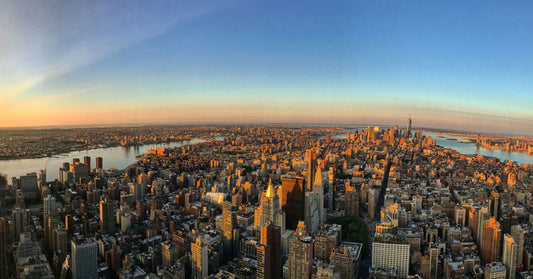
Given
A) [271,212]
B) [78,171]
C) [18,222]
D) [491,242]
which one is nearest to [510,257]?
[491,242]

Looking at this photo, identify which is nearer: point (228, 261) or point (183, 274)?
point (183, 274)

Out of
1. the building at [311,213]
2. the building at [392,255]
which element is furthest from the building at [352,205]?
the building at [392,255]

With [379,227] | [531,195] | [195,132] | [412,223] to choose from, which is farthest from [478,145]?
[195,132]

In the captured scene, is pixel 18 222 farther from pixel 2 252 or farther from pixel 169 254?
pixel 169 254

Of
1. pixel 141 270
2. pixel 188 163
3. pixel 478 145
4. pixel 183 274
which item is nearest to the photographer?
pixel 183 274

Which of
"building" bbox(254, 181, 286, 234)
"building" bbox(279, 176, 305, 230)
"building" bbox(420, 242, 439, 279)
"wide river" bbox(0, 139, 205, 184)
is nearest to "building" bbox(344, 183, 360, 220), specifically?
"building" bbox(279, 176, 305, 230)

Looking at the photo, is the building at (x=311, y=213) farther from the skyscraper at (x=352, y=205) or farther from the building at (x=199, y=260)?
the building at (x=199, y=260)

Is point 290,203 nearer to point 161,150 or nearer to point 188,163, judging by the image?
point 188,163
